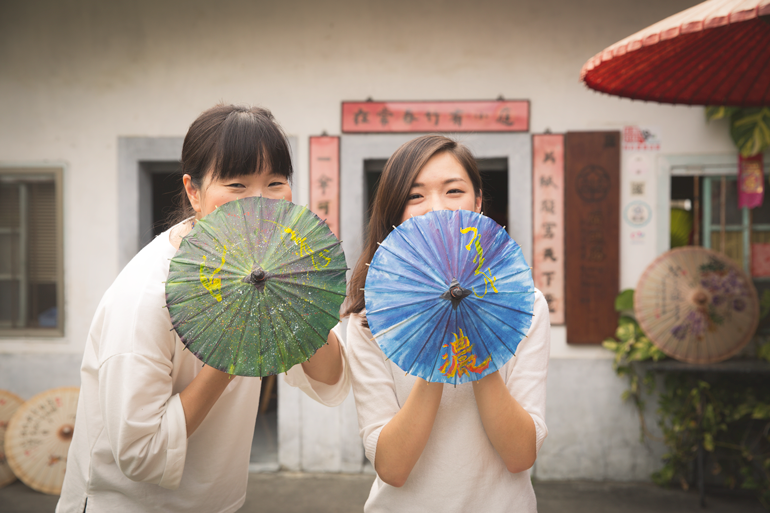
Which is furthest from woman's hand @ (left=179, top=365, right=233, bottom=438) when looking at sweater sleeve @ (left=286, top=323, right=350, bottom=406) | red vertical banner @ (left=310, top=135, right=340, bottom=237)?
red vertical banner @ (left=310, top=135, right=340, bottom=237)

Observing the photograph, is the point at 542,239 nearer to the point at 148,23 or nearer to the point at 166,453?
the point at 166,453

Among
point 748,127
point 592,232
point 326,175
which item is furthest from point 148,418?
point 748,127

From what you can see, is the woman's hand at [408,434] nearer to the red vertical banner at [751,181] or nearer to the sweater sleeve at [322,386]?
the sweater sleeve at [322,386]

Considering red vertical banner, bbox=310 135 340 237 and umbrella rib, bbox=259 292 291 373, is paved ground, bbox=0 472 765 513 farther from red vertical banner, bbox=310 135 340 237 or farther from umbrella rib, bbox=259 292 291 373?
umbrella rib, bbox=259 292 291 373

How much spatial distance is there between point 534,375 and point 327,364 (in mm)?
731

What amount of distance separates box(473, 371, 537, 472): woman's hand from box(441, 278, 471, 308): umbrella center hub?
0.98 ft

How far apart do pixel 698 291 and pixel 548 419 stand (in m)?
1.73

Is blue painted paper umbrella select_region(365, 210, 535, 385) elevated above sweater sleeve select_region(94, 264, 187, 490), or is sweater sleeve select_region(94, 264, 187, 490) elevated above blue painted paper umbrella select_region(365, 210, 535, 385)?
blue painted paper umbrella select_region(365, 210, 535, 385)

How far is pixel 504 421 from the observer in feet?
4.83

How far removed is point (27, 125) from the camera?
4859mm

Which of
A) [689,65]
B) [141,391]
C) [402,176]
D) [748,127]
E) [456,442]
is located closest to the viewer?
[141,391]

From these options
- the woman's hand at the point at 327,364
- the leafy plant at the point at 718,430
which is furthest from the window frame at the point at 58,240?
the leafy plant at the point at 718,430

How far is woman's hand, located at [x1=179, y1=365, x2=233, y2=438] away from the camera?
59.0 inches

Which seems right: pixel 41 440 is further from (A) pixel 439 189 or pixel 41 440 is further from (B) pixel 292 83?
(A) pixel 439 189
